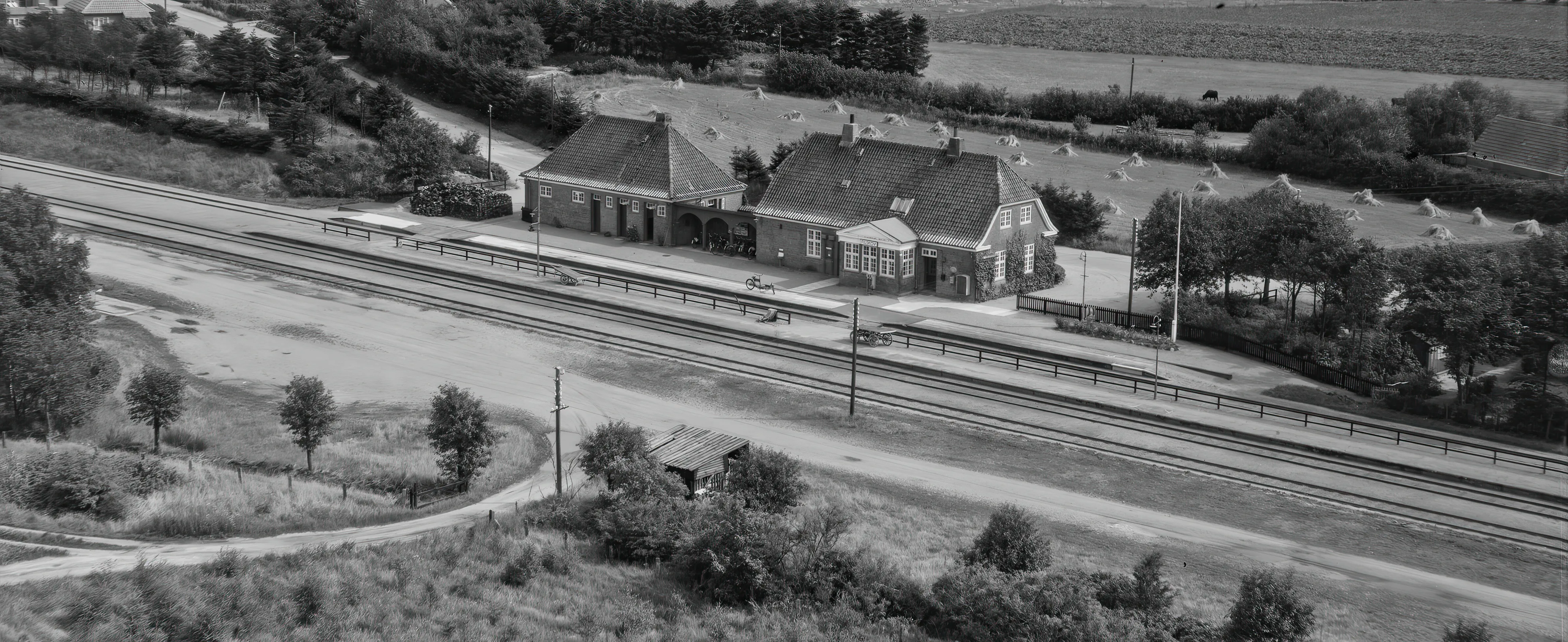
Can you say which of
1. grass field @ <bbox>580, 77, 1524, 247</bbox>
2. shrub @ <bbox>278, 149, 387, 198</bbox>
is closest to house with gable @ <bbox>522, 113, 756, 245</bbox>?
shrub @ <bbox>278, 149, 387, 198</bbox>

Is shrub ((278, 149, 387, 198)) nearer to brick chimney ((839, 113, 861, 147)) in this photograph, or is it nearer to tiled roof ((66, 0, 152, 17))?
brick chimney ((839, 113, 861, 147))

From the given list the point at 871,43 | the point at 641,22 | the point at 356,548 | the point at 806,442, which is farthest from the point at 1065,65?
the point at 356,548

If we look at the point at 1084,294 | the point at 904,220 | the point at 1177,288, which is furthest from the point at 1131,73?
the point at 1177,288

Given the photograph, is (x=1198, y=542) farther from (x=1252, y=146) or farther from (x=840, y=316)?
(x=1252, y=146)

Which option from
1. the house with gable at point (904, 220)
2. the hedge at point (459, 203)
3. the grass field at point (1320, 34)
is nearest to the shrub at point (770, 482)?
the house with gable at point (904, 220)

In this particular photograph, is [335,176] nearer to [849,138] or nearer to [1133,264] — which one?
[849,138]

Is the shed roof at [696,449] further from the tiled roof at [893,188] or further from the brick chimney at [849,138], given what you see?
the brick chimney at [849,138]
